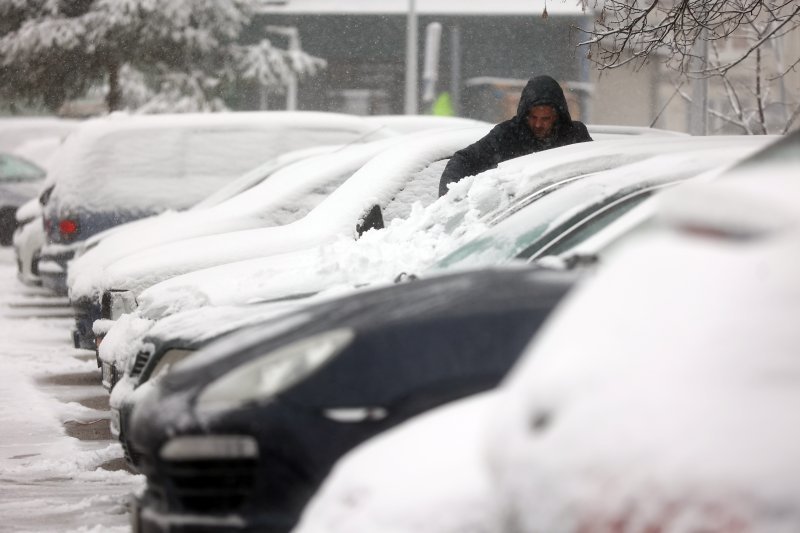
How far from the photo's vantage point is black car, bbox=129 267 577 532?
3.99 metres

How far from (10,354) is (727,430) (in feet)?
33.3

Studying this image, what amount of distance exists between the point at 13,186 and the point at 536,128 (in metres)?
17.0

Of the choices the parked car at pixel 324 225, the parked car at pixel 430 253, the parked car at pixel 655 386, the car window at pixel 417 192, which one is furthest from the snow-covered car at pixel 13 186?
the parked car at pixel 655 386

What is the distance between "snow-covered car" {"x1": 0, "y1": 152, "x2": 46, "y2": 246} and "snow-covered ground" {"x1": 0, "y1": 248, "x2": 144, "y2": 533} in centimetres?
1088

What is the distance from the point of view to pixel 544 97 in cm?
888

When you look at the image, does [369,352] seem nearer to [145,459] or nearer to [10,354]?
[145,459]

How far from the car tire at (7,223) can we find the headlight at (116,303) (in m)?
16.3

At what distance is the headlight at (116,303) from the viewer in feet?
28.3

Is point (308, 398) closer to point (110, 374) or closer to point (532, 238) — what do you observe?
point (532, 238)

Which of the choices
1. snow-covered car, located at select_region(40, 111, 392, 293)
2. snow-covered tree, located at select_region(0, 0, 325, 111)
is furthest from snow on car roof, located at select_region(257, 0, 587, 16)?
snow-covered car, located at select_region(40, 111, 392, 293)

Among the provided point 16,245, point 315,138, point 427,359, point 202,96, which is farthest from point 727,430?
point 202,96

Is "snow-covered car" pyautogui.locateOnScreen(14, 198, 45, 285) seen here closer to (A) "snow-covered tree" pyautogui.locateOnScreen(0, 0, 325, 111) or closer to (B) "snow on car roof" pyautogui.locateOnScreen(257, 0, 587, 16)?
(A) "snow-covered tree" pyautogui.locateOnScreen(0, 0, 325, 111)

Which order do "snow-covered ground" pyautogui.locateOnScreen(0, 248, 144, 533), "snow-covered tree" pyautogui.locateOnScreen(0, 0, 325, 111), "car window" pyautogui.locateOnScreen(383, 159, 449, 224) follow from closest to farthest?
"snow-covered ground" pyautogui.locateOnScreen(0, 248, 144, 533), "car window" pyautogui.locateOnScreen(383, 159, 449, 224), "snow-covered tree" pyautogui.locateOnScreen(0, 0, 325, 111)

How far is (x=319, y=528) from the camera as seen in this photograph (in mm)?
3305
